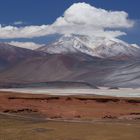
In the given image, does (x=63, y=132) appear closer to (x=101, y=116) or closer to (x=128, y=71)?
(x=101, y=116)

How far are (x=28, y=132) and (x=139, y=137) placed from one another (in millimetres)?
8403

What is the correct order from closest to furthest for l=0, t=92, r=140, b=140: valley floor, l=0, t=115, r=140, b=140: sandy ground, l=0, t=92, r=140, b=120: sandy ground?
1. l=0, t=115, r=140, b=140: sandy ground
2. l=0, t=92, r=140, b=140: valley floor
3. l=0, t=92, r=140, b=120: sandy ground

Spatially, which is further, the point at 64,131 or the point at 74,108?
the point at 74,108

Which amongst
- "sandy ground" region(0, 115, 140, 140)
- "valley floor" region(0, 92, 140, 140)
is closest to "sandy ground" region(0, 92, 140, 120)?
"valley floor" region(0, 92, 140, 140)

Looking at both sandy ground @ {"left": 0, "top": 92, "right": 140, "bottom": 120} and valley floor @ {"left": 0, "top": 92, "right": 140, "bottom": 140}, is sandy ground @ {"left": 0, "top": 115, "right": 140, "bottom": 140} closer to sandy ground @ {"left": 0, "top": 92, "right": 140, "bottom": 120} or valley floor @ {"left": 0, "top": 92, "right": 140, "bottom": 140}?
valley floor @ {"left": 0, "top": 92, "right": 140, "bottom": 140}

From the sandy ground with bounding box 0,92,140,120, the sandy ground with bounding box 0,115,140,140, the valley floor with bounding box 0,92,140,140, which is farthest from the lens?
the sandy ground with bounding box 0,92,140,120

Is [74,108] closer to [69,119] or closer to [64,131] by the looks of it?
[69,119]

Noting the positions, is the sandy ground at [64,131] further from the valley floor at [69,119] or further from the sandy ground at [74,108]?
the sandy ground at [74,108]

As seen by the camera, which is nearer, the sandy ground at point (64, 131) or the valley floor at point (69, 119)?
the sandy ground at point (64, 131)

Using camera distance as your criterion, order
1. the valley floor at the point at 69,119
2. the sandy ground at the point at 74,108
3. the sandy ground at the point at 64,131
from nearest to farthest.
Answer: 1. the sandy ground at the point at 64,131
2. the valley floor at the point at 69,119
3. the sandy ground at the point at 74,108

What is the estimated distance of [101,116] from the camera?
4959 cm

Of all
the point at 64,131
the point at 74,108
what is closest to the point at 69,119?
the point at 74,108

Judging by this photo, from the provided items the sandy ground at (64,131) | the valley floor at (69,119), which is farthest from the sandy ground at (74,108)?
the sandy ground at (64,131)

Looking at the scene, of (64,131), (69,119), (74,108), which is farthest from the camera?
(74,108)
